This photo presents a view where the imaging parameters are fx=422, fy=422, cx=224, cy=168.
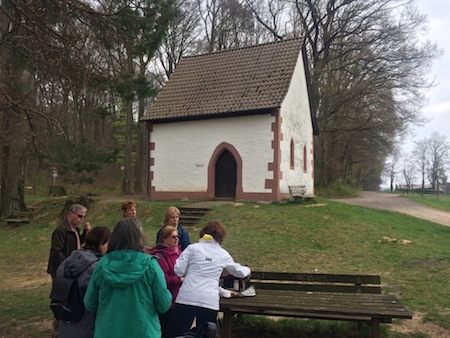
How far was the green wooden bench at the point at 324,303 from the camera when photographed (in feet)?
15.1

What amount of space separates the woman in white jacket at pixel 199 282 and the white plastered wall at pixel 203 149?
44.8 feet

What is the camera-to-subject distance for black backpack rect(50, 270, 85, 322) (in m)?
3.55

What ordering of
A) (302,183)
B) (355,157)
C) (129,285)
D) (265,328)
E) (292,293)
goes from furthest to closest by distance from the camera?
(355,157) < (302,183) < (265,328) < (292,293) < (129,285)

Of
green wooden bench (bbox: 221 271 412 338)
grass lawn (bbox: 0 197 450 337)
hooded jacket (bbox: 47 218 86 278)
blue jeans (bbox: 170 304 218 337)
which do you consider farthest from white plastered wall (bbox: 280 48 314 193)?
blue jeans (bbox: 170 304 218 337)

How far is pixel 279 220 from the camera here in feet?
48.3

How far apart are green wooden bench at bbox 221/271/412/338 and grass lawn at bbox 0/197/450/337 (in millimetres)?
596

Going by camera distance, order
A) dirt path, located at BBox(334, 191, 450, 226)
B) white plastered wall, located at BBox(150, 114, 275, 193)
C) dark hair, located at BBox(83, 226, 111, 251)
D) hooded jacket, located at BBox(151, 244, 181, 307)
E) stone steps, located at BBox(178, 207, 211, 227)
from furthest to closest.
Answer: dirt path, located at BBox(334, 191, 450, 226) < white plastered wall, located at BBox(150, 114, 275, 193) < stone steps, located at BBox(178, 207, 211, 227) < hooded jacket, located at BBox(151, 244, 181, 307) < dark hair, located at BBox(83, 226, 111, 251)

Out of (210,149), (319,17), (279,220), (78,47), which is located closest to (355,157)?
(319,17)

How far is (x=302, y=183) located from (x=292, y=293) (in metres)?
15.6

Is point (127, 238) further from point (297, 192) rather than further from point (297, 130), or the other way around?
point (297, 130)

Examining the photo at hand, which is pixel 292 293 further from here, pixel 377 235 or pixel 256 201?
pixel 256 201

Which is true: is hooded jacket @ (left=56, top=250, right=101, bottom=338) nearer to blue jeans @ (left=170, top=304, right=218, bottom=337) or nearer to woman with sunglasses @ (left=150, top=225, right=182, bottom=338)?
woman with sunglasses @ (left=150, top=225, right=182, bottom=338)

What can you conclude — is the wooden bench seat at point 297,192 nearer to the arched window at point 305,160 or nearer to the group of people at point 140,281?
the arched window at point 305,160

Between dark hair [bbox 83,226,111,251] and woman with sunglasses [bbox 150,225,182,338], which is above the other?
dark hair [bbox 83,226,111,251]
